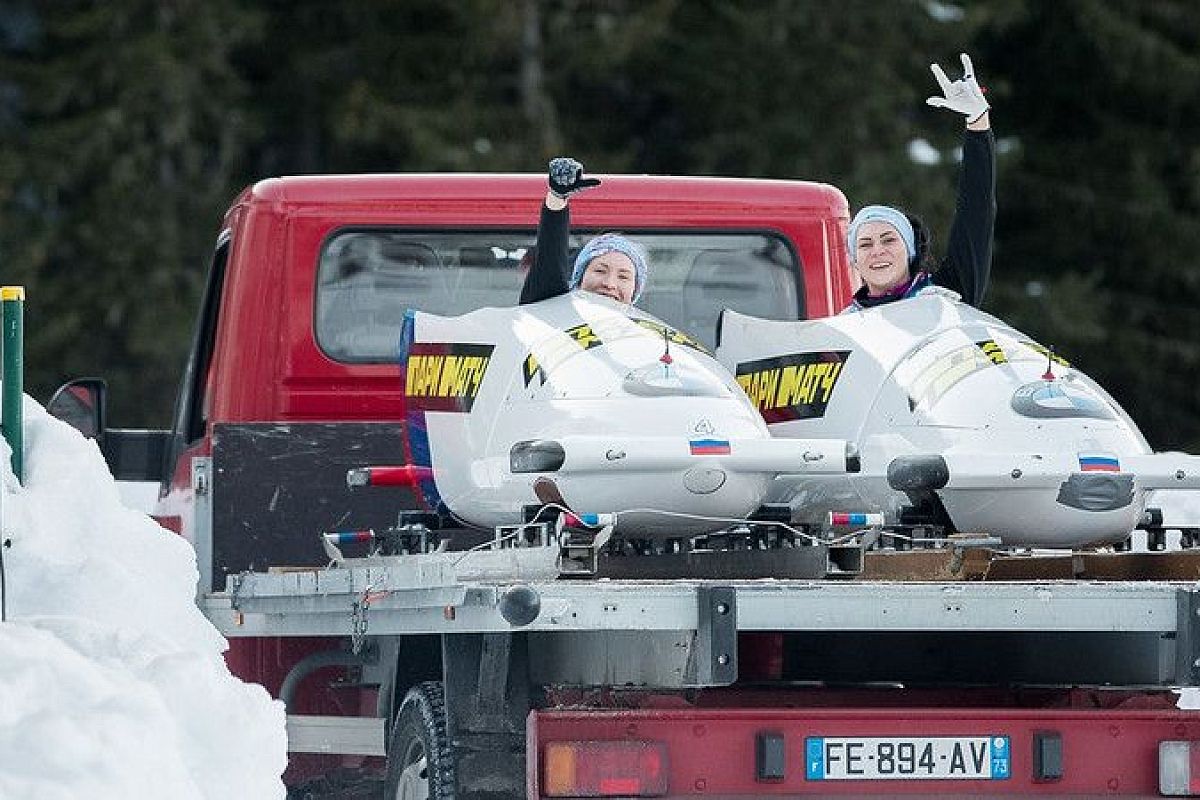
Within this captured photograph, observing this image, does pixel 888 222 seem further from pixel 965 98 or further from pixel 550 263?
Result: pixel 550 263

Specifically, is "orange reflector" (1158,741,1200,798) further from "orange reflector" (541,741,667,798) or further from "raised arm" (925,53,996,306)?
"raised arm" (925,53,996,306)

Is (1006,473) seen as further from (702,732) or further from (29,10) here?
(29,10)

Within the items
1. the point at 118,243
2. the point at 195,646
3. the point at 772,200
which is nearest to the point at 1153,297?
the point at 118,243

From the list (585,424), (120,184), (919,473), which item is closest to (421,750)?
(585,424)

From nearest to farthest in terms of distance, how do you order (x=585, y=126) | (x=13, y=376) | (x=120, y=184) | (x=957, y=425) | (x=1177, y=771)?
1. (x=1177, y=771)
2. (x=957, y=425)
3. (x=13, y=376)
4. (x=120, y=184)
5. (x=585, y=126)

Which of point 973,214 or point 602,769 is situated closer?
point 602,769

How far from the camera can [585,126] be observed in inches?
1109

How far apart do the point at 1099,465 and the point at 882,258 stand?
1389 mm

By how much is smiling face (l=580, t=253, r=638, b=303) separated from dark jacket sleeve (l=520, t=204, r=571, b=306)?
0.23ft

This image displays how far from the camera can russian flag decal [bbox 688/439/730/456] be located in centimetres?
691

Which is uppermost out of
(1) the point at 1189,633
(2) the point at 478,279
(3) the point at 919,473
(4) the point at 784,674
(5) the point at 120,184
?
(5) the point at 120,184

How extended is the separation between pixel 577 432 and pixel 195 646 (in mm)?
1323

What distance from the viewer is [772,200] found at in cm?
950

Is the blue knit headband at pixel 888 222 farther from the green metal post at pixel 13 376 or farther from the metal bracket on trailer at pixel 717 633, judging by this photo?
the metal bracket on trailer at pixel 717 633
